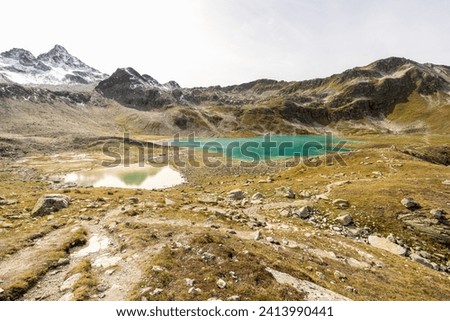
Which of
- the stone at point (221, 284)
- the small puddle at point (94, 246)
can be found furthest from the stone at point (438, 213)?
the small puddle at point (94, 246)

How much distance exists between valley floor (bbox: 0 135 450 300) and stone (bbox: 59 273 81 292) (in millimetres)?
68

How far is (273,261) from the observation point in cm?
1669

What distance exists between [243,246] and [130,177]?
212 feet

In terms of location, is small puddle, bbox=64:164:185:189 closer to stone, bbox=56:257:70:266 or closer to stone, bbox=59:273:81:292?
stone, bbox=56:257:70:266

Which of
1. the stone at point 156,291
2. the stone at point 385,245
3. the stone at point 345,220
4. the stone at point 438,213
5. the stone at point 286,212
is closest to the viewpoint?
the stone at point 156,291

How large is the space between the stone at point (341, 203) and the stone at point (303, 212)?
2.91m

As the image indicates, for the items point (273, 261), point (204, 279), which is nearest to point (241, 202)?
point (273, 261)

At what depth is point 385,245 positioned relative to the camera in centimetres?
2550

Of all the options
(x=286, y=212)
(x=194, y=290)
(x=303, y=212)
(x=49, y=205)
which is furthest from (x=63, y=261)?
(x=303, y=212)

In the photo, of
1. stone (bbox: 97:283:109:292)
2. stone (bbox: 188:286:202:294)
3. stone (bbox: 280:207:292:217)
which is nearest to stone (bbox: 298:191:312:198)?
stone (bbox: 280:207:292:217)

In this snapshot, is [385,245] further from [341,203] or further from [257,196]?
[257,196]

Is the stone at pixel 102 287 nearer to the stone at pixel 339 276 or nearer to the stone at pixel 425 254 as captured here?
the stone at pixel 339 276

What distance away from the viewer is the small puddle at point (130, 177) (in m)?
68.9
